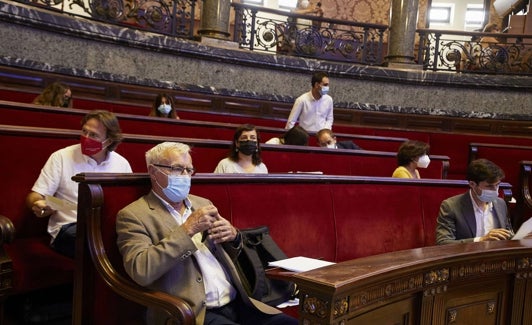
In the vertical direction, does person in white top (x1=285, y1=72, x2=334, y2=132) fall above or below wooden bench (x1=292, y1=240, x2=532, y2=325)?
above

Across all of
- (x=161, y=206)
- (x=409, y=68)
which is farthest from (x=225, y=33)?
(x=161, y=206)

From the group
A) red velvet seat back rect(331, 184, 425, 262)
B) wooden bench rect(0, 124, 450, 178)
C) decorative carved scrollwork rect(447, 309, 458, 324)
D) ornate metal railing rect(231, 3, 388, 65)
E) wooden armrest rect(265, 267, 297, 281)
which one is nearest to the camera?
wooden armrest rect(265, 267, 297, 281)

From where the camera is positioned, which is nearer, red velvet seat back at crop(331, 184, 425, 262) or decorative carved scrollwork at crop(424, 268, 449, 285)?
decorative carved scrollwork at crop(424, 268, 449, 285)

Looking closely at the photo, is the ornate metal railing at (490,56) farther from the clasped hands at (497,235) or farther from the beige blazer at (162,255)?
the beige blazer at (162,255)

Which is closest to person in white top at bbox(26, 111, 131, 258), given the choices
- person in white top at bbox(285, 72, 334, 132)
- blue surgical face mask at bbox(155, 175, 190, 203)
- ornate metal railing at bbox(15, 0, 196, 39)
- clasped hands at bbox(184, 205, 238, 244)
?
blue surgical face mask at bbox(155, 175, 190, 203)

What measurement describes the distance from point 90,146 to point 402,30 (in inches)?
254

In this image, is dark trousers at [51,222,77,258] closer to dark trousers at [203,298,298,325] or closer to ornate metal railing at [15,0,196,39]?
dark trousers at [203,298,298,325]

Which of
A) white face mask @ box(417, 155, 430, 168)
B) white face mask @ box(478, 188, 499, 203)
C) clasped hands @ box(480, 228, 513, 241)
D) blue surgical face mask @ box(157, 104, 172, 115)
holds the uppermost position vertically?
blue surgical face mask @ box(157, 104, 172, 115)

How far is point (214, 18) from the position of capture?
23.7ft

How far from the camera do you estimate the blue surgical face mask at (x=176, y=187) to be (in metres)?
2.00

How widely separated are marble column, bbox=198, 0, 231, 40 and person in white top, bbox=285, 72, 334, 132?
1901 mm

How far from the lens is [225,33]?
24.0 feet

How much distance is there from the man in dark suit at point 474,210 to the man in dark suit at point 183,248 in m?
1.26

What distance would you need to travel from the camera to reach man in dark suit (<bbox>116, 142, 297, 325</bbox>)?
1.79 m
